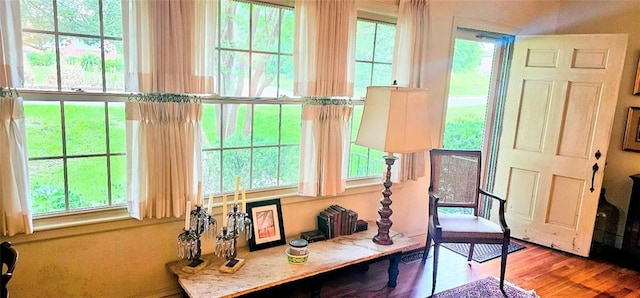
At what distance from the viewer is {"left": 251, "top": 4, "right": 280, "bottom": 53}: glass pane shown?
2.48 meters

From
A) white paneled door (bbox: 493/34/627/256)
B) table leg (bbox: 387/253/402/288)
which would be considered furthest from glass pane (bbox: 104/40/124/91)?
white paneled door (bbox: 493/34/627/256)

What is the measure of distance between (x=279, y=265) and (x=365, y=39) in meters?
1.75

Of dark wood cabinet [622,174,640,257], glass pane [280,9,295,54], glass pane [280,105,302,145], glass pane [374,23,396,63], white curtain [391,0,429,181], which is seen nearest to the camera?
glass pane [280,9,295,54]

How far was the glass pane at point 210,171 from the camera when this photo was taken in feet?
8.09

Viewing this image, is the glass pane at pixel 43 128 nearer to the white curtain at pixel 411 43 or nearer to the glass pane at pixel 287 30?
the glass pane at pixel 287 30

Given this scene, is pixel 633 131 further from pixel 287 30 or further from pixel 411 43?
pixel 287 30

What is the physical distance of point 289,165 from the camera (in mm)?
2807

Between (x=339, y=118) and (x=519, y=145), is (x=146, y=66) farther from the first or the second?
(x=519, y=145)

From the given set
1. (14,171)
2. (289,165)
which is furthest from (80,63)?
(289,165)

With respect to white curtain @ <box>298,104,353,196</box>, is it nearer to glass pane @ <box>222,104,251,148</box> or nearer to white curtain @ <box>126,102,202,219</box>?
glass pane @ <box>222,104,251,148</box>

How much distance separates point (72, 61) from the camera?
1987 mm

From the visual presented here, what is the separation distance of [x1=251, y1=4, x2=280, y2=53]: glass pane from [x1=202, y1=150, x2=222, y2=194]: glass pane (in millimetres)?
733

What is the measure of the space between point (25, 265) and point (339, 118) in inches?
77.4

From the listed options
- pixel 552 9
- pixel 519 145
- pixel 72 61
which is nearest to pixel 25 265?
pixel 72 61
